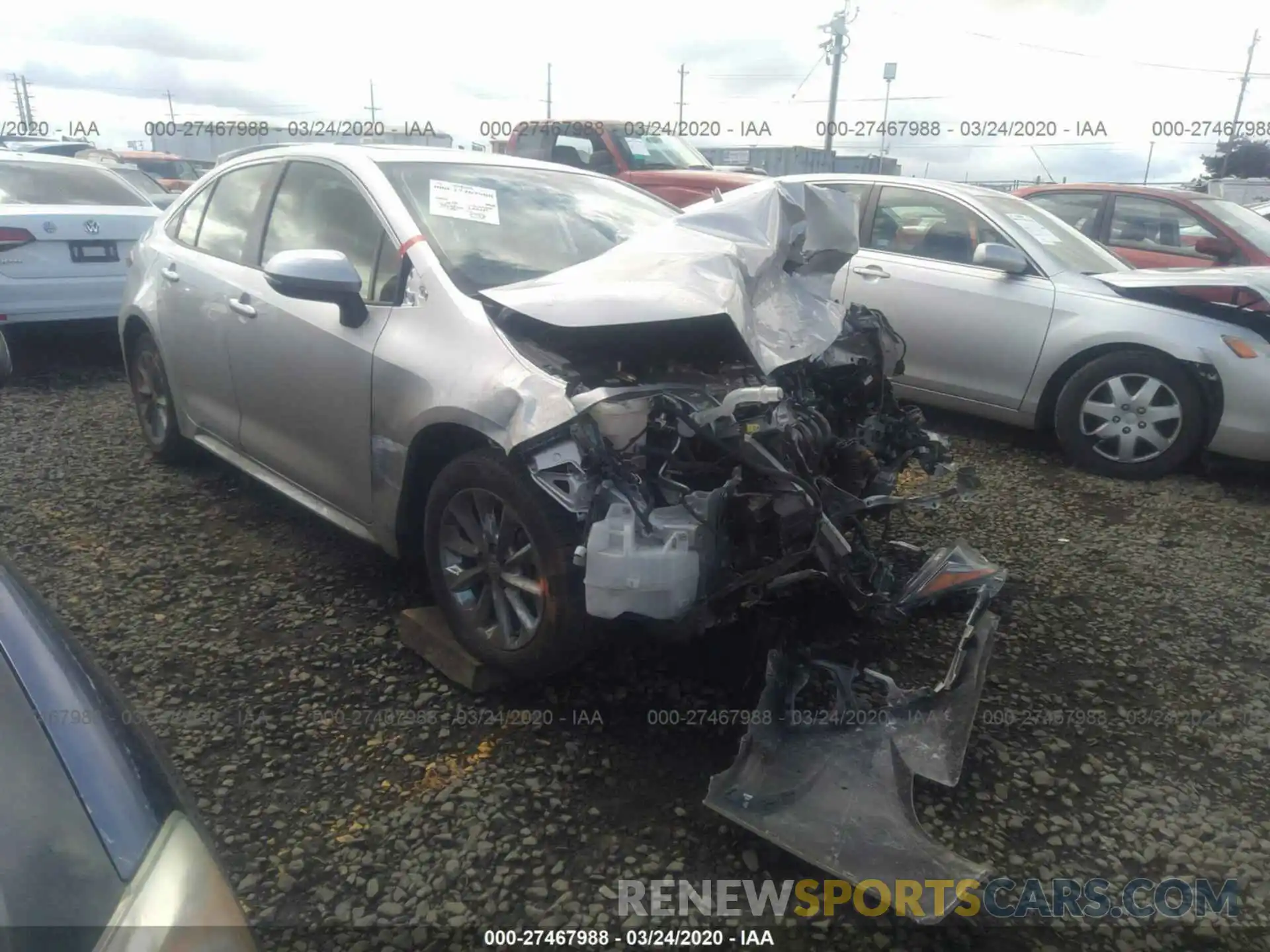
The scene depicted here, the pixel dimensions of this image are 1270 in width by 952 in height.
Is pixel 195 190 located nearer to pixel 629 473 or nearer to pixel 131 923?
pixel 629 473

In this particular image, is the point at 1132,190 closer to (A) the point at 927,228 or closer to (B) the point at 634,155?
(A) the point at 927,228

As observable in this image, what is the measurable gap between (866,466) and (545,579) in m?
1.23

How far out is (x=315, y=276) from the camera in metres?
2.85

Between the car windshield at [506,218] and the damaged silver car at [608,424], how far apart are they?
1cm

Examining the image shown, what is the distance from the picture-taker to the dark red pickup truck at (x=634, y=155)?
9758 mm

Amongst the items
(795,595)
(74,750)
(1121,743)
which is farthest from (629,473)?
(1121,743)

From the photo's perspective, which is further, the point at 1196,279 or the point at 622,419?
the point at 1196,279

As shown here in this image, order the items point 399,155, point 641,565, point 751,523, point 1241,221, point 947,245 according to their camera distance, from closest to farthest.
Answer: point 641,565 → point 751,523 → point 399,155 → point 947,245 → point 1241,221

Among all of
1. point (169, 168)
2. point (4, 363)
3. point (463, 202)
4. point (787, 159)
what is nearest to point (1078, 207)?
point (463, 202)

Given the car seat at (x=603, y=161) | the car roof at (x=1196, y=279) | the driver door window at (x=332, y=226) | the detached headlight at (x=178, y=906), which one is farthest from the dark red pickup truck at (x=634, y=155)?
the detached headlight at (x=178, y=906)

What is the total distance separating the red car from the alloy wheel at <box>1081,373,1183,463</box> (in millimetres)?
2699

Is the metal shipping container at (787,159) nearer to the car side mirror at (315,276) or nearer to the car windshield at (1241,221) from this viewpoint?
the car windshield at (1241,221)

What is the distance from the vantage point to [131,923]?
100cm

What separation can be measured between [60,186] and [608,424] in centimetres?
615
